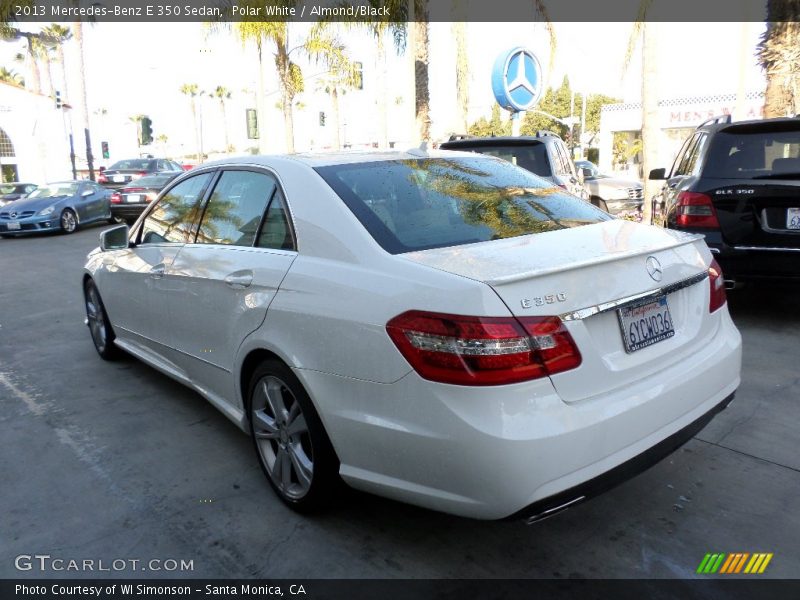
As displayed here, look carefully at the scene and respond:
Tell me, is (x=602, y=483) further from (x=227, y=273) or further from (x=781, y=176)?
(x=781, y=176)

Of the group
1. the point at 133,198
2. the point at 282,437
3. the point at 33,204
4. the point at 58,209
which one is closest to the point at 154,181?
the point at 133,198

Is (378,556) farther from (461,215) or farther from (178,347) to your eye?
(178,347)

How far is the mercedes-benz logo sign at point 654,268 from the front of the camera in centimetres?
262

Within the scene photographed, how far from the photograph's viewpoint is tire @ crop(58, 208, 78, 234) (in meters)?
15.7

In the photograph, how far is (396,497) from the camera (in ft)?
8.21

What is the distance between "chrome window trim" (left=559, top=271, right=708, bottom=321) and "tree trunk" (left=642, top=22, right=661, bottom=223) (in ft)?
33.6

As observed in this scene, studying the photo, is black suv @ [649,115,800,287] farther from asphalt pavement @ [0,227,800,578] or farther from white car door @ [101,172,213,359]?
white car door @ [101,172,213,359]

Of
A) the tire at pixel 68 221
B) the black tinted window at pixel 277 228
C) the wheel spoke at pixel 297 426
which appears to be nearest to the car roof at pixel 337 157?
the black tinted window at pixel 277 228

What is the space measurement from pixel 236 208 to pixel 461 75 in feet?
44.5

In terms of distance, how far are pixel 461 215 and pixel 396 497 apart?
1279 millimetres

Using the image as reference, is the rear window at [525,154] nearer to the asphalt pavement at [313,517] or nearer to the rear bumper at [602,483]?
the asphalt pavement at [313,517]

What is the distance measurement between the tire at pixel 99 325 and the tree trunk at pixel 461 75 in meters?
12.0

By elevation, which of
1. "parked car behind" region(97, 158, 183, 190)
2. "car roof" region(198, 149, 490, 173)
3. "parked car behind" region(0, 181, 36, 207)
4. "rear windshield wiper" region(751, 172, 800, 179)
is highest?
"parked car behind" region(97, 158, 183, 190)

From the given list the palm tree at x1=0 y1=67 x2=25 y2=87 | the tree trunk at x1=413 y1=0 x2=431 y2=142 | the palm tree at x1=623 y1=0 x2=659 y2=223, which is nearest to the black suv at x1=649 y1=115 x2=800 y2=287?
the palm tree at x1=623 y1=0 x2=659 y2=223
